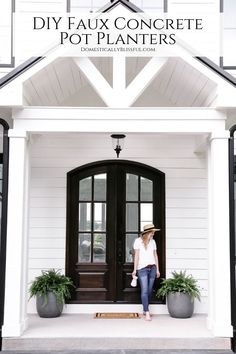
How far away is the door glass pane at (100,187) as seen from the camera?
730cm

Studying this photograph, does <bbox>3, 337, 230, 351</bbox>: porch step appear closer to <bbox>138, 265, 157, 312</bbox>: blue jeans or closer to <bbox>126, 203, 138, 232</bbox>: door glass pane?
<bbox>138, 265, 157, 312</bbox>: blue jeans

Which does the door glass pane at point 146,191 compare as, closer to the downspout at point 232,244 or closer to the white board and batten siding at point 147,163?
the white board and batten siding at point 147,163

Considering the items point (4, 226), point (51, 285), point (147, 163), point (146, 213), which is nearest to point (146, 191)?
point (146, 213)

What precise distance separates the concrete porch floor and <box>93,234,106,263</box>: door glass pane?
50.3 inches

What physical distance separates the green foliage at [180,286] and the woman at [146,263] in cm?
21

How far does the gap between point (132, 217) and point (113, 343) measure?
233 cm

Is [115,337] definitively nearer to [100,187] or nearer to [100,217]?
[100,217]

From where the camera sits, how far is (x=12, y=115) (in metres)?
5.55

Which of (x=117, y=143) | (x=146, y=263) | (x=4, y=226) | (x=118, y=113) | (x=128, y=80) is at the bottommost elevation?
(x=146, y=263)

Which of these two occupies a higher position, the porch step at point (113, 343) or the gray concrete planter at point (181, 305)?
the gray concrete planter at point (181, 305)

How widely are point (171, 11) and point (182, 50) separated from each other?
5.18ft

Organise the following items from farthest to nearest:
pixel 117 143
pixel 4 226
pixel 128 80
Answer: pixel 128 80 < pixel 117 143 < pixel 4 226

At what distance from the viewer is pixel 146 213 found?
7.31m

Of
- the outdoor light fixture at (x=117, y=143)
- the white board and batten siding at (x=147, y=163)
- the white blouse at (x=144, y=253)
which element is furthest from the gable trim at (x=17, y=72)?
the white blouse at (x=144, y=253)
